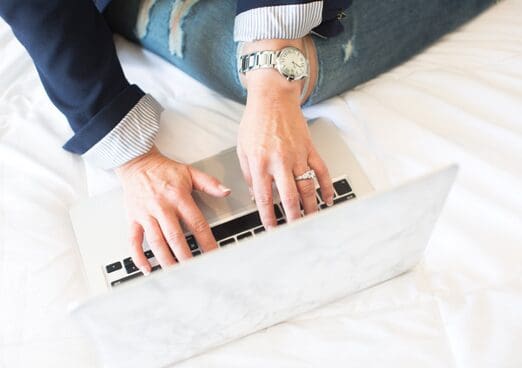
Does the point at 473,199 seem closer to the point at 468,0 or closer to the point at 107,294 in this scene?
the point at 468,0

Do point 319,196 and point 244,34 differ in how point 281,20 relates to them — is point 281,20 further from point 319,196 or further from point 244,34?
point 319,196

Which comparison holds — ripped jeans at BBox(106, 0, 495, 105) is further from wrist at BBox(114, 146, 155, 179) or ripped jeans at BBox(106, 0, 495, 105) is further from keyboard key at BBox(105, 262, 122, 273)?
keyboard key at BBox(105, 262, 122, 273)

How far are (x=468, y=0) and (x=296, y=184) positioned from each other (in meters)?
0.47

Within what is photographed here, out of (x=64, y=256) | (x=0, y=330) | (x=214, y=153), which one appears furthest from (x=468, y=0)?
(x=0, y=330)

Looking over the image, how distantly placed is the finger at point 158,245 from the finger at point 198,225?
0.12 feet

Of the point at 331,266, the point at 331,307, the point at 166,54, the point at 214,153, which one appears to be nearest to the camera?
the point at 331,266

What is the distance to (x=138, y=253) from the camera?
629 millimetres

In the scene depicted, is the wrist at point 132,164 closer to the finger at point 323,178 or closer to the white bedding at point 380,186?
the white bedding at point 380,186

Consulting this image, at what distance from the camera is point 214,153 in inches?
30.2

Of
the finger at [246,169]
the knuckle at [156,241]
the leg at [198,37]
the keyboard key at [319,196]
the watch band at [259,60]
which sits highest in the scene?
the leg at [198,37]

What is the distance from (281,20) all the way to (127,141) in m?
0.27

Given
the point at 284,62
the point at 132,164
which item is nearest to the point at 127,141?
the point at 132,164

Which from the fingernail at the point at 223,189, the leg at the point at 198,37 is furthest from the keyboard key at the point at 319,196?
the leg at the point at 198,37

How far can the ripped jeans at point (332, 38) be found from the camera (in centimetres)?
78
